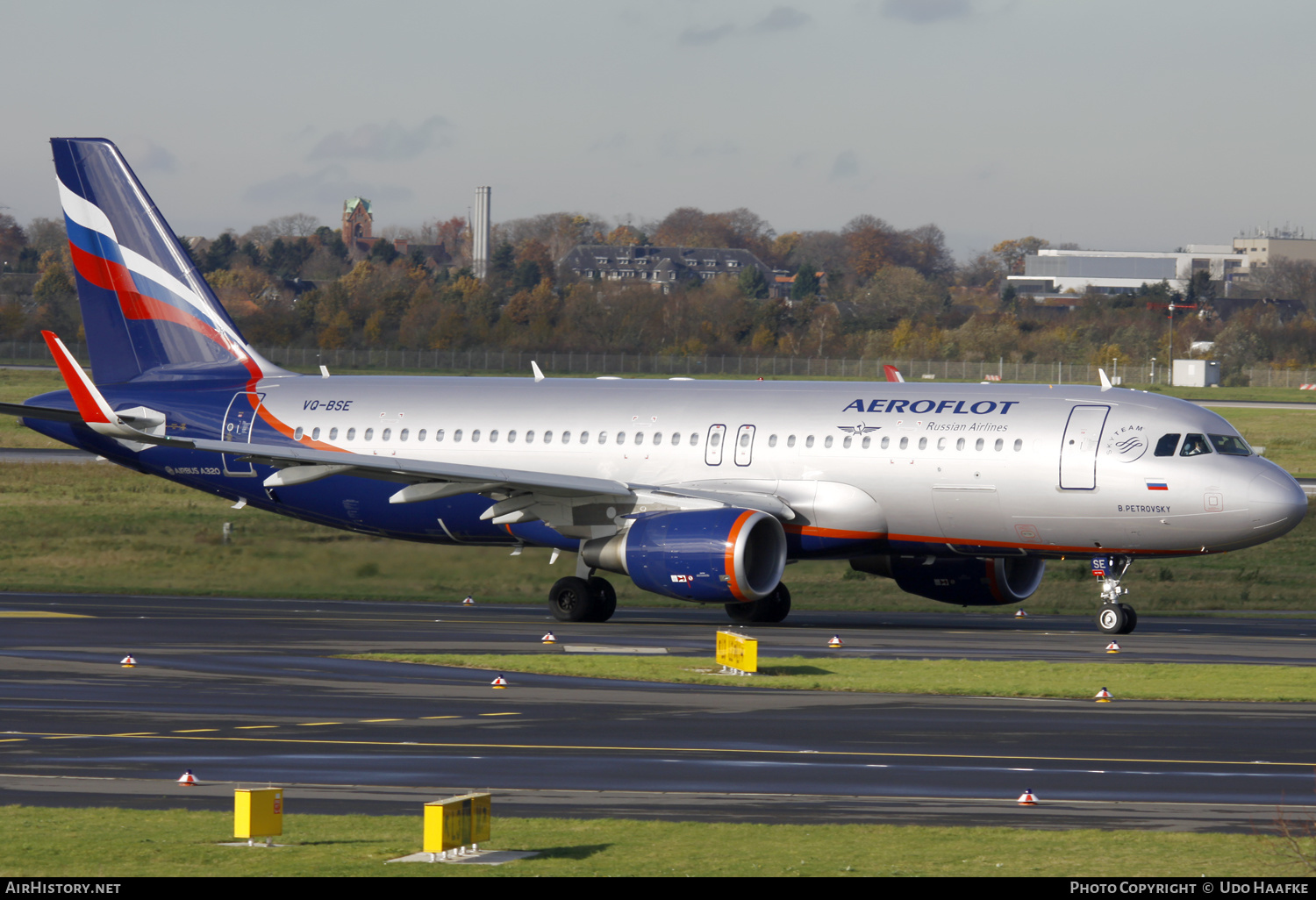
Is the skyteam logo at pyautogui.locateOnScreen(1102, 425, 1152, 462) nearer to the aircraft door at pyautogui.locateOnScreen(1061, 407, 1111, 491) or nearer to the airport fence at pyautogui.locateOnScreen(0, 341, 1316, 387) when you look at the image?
the aircraft door at pyautogui.locateOnScreen(1061, 407, 1111, 491)

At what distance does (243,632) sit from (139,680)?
23.1 feet

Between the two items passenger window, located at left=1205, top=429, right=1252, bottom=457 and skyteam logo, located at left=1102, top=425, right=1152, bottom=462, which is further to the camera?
passenger window, located at left=1205, top=429, right=1252, bottom=457

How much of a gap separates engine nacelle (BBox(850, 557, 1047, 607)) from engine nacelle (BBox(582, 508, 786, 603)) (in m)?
3.61

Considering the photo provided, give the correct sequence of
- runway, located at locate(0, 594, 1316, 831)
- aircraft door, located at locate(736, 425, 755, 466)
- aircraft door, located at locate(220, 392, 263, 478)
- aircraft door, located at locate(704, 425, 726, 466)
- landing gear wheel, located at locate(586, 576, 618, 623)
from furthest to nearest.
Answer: aircraft door, located at locate(220, 392, 263, 478), landing gear wheel, located at locate(586, 576, 618, 623), aircraft door, located at locate(704, 425, 726, 466), aircraft door, located at locate(736, 425, 755, 466), runway, located at locate(0, 594, 1316, 831)

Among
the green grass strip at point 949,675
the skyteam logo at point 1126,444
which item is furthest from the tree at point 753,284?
the green grass strip at point 949,675

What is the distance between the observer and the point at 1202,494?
102 feet

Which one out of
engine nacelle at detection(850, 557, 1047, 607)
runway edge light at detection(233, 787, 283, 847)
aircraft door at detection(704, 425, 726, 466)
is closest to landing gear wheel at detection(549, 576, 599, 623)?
aircraft door at detection(704, 425, 726, 466)

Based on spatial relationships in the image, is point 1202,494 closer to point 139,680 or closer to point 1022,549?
point 1022,549

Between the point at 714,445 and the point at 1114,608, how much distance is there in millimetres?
8236

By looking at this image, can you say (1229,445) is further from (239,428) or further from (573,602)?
(239,428)

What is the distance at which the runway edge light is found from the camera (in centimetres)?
1299

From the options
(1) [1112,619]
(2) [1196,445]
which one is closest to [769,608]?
(1) [1112,619]

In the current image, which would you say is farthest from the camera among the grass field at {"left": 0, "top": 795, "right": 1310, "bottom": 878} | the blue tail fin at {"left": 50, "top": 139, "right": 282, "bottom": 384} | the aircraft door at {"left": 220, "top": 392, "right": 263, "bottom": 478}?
the blue tail fin at {"left": 50, "top": 139, "right": 282, "bottom": 384}

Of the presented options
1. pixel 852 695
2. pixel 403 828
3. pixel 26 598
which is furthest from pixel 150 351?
pixel 403 828
